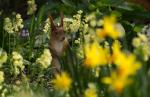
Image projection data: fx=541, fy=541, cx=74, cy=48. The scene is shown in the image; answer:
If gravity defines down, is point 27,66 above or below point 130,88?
below

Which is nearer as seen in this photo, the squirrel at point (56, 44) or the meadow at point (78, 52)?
the meadow at point (78, 52)

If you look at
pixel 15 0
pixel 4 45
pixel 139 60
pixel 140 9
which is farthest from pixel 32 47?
pixel 139 60

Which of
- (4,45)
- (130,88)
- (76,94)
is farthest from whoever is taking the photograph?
(4,45)

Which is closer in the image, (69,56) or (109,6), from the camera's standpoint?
(69,56)

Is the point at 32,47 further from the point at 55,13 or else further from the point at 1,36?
the point at 55,13

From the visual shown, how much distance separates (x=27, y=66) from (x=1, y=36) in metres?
0.64

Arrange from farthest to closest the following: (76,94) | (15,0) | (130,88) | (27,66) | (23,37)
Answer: (15,0) → (23,37) → (27,66) → (76,94) → (130,88)

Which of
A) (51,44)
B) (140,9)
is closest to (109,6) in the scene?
(140,9)

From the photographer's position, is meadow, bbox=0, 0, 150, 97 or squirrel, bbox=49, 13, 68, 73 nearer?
meadow, bbox=0, 0, 150, 97

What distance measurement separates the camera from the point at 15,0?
7.49 meters

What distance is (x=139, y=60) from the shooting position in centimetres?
222

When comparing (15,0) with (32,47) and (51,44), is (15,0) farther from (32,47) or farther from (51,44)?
(51,44)

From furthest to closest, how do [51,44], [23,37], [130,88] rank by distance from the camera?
1. [23,37]
2. [51,44]
3. [130,88]

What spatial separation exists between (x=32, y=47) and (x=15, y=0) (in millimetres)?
2413
